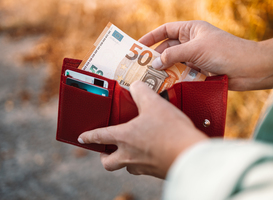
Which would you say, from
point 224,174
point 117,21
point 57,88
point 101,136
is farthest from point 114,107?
point 117,21

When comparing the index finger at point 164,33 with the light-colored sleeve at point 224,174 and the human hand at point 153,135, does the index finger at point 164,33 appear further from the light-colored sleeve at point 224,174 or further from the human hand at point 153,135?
the light-colored sleeve at point 224,174

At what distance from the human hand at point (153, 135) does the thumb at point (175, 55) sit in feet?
1.29

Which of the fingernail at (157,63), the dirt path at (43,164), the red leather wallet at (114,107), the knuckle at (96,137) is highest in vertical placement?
the fingernail at (157,63)

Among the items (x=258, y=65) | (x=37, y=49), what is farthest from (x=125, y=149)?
(x=37, y=49)

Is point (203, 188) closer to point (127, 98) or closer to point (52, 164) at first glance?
point (127, 98)

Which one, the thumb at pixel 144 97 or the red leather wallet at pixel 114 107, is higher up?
the thumb at pixel 144 97

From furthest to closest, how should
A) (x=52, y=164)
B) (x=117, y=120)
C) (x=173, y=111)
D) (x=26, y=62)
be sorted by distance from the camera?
(x=26, y=62)
(x=52, y=164)
(x=117, y=120)
(x=173, y=111)

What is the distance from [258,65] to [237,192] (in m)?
1.08

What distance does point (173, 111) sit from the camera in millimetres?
711

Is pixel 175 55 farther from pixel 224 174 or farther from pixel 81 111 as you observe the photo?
pixel 224 174

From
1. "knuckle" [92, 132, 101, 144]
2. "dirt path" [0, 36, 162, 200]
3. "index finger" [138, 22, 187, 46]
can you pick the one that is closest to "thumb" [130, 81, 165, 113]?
"knuckle" [92, 132, 101, 144]

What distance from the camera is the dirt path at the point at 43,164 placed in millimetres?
1896

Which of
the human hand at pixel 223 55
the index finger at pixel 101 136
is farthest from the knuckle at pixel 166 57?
the index finger at pixel 101 136

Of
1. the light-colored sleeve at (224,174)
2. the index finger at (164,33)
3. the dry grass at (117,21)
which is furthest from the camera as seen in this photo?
the dry grass at (117,21)
